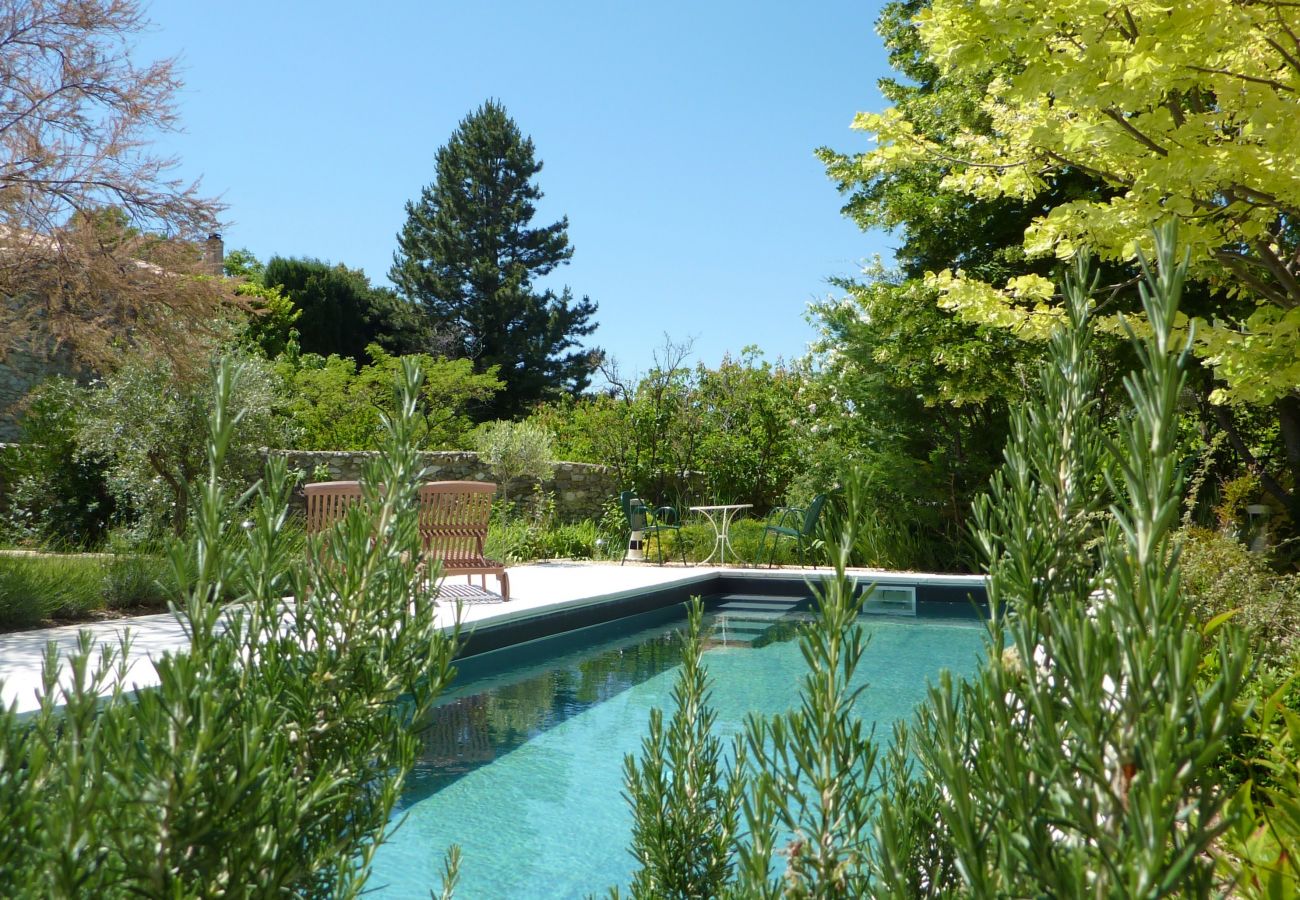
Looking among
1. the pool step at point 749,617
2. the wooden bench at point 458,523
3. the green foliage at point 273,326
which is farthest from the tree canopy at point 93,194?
the green foliage at point 273,326

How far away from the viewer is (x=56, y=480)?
33.1 ft

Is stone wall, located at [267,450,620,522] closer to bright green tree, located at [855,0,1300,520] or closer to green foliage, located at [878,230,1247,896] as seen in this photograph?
bright green tree, located at [855,0,1300,520]

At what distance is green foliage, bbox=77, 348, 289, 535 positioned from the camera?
868 cm

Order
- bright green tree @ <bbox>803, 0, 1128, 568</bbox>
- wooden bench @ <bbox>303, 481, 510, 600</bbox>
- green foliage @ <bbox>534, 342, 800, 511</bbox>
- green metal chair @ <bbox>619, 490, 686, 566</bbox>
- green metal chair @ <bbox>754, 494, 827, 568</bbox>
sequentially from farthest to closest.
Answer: green foliage @ <bbox>534, 342, 800, 511</bbox> → green metal chair @ <bbox>619, 490, 686, 566</bbox> → green metal chair @ <bbox>754, 494, 827, 568</bbox> → bright green tree @ <bbox>803, 0, 1128, 568</bbox> → wooden bench @ <bbox>303, 481, 510, 600</bbox>

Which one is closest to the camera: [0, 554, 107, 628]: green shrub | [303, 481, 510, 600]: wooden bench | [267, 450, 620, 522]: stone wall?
[0, 554, 107, 628]: green shrub

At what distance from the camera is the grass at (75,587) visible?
6.17m

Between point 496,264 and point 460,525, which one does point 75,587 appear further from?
point 496,264

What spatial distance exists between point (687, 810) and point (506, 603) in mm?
6234

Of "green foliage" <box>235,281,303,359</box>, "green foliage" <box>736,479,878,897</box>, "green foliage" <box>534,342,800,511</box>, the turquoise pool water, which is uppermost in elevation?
"green foliage" <box>235,281,303,359</box>

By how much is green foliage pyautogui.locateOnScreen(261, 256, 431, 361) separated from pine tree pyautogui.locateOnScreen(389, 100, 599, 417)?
3.07 ft

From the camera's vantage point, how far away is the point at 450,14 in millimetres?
14195

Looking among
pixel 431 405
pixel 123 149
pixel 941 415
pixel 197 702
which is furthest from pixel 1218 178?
pixel 431 405

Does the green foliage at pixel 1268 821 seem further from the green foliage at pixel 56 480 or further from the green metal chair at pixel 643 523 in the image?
the green foliage at pixel 56 480

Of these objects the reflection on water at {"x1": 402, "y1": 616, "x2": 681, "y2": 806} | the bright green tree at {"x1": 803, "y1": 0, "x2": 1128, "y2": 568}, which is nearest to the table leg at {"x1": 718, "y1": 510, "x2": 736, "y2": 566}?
the bright green tree at {"x1": 803, "y1": 0, "x2": 1128, "y2": 568}
